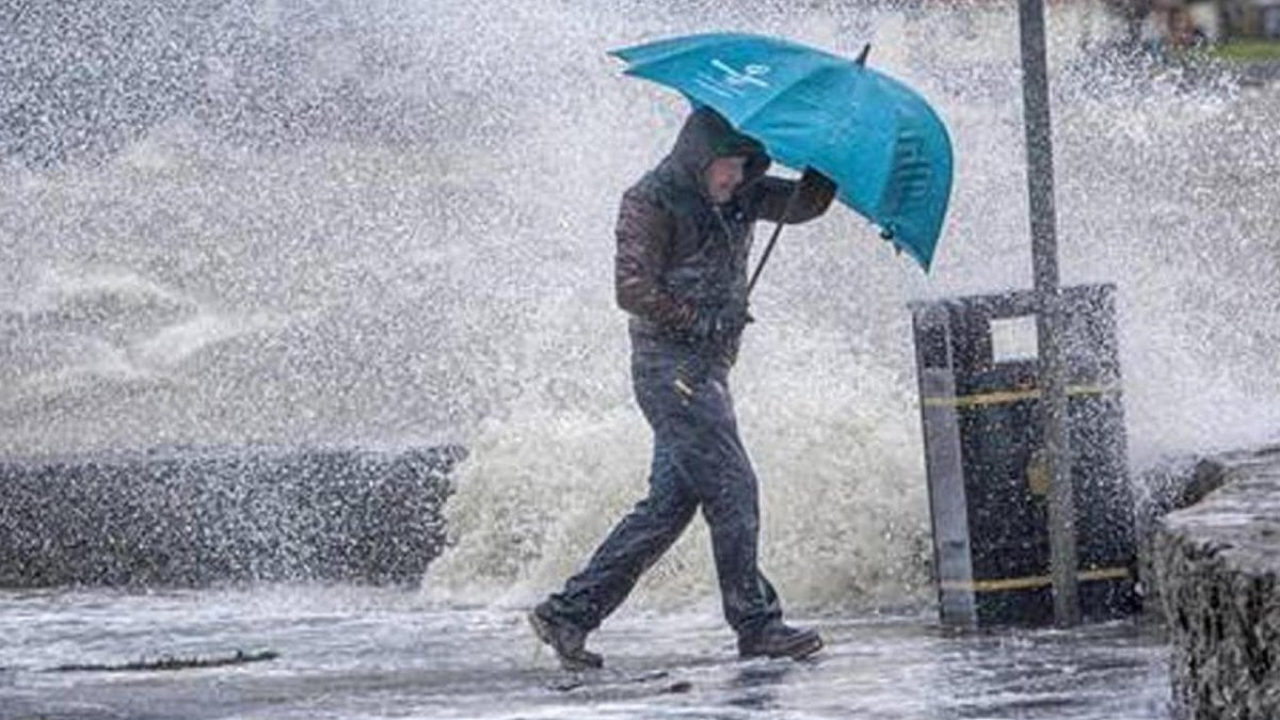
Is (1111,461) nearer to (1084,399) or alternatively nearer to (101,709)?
(1084,399)

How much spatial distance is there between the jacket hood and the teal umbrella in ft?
0.41

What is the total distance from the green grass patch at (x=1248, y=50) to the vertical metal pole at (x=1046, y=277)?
57.9 feet

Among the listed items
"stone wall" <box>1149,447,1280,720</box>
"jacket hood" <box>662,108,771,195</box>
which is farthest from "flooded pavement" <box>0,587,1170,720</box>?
"jacket hood" <box>662,108,771,195</box>

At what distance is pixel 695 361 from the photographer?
1057 centimetres

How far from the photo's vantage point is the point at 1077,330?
10.8m

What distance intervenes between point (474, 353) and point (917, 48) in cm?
493

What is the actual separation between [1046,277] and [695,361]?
957 millimetres

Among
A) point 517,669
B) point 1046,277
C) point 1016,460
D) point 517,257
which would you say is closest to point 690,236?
point 1046,277

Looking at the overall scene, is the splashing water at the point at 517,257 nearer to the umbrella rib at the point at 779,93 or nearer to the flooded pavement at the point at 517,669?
the flooded pavement at the point at 517,669

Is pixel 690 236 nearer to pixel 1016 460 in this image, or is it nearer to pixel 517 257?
pixel 1016 460

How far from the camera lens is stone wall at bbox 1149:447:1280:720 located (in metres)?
6.97

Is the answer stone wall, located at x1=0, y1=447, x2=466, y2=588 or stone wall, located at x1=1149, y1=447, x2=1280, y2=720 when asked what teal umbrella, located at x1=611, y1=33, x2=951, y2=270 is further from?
stone wall, located at x1=0, y1=447, x2=466, y2=588

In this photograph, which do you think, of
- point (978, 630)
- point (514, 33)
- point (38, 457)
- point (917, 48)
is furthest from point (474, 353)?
point (978, 630)

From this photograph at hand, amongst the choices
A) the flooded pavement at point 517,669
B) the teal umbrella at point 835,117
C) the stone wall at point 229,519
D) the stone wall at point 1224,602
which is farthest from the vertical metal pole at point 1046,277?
the stone wall at point 229,519
